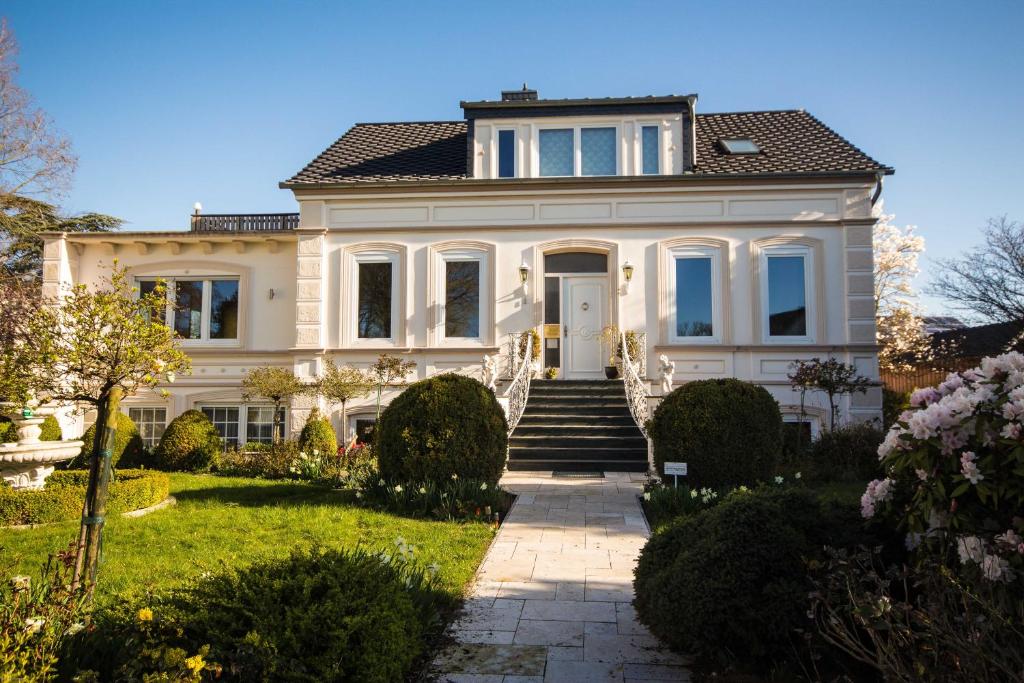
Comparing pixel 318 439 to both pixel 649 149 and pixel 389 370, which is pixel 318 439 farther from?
pixel 649 149

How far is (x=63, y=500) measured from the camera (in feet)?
25.5

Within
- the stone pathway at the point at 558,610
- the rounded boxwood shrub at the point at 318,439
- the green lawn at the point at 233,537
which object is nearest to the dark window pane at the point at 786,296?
the stone pathway at the point at 558,610

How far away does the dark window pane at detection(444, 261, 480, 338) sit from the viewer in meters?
15.0

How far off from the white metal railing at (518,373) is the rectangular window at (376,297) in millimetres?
3034

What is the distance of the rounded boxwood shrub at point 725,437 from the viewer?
8.48 metres

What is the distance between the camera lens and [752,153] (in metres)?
15.4

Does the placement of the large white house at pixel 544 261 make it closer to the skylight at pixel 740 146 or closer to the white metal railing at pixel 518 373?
the skylight at pixel 740 146

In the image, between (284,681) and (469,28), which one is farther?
(469,28)

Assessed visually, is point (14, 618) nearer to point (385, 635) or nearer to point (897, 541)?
point (385, 635)

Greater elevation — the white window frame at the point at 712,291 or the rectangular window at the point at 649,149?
the rectangular window at the point at 649,149

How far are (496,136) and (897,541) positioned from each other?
13288 mm

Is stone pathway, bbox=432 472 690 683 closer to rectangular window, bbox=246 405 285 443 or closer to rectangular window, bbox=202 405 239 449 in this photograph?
rectangular window, bbox=246 405 285 443

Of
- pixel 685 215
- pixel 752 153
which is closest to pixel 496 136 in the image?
pixel 685 215

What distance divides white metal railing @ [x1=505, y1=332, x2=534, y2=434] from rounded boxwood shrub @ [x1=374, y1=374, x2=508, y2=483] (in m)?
3.38
